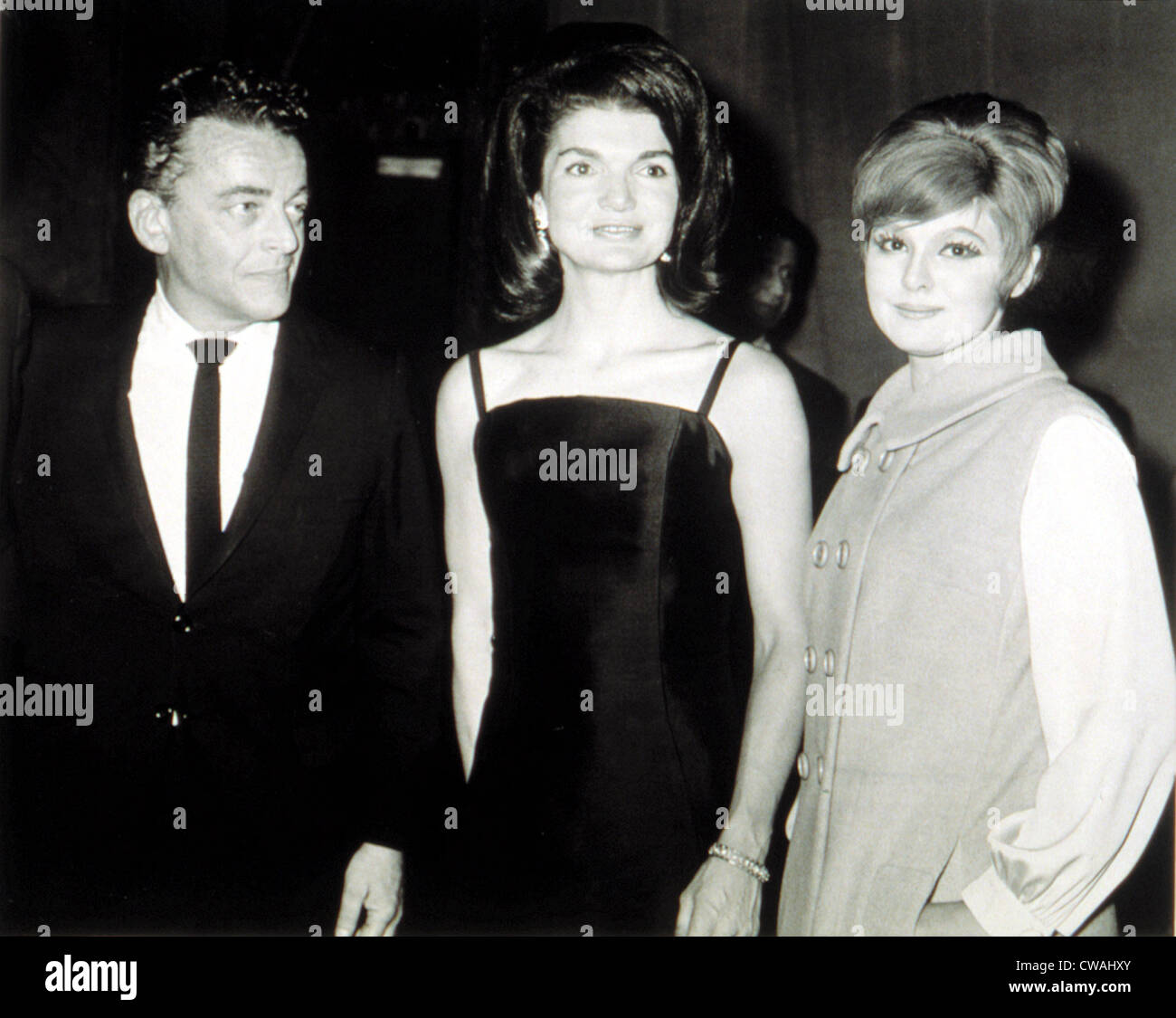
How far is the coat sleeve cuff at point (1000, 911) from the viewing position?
4.40ft

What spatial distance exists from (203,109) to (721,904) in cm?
134

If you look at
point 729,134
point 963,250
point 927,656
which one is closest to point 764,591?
point 927,656

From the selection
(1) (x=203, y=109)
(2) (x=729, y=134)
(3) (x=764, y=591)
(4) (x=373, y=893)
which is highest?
(2) (x=729, y=134)

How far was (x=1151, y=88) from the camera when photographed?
2352 mm

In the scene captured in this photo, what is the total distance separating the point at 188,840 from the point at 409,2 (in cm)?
203

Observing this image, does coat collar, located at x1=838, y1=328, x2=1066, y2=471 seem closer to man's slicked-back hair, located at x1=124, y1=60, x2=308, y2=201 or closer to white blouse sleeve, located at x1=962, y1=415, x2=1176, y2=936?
white blouse sleeve, located at x1=962, y1=415, x2=1176, y2=936

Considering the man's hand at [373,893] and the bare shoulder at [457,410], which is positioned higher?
the bare shoulder at [457,410]

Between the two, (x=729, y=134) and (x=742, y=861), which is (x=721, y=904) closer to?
(x=742, y=861)

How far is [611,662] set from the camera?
1743mm

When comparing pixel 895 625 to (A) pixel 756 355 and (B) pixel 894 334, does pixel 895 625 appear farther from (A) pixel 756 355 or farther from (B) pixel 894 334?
(A) pixel 756 355

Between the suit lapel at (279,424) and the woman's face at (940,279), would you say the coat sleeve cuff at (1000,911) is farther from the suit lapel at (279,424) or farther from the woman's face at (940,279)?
the suit lapel at (279,424)

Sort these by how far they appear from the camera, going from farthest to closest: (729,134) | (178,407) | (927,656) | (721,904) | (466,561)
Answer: (729,134) < (466,561) < (178,407) < (721,904) < (927,656)

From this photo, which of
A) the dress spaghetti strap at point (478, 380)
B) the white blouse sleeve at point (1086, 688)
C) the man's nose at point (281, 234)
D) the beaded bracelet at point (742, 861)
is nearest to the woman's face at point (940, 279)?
the white blouse sleeve at point (1086, 688)

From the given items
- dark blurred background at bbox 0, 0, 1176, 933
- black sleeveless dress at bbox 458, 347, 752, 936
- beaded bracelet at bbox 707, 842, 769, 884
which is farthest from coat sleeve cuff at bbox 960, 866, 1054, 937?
dark blurred background at bbox 0, 0, 1176, 933
